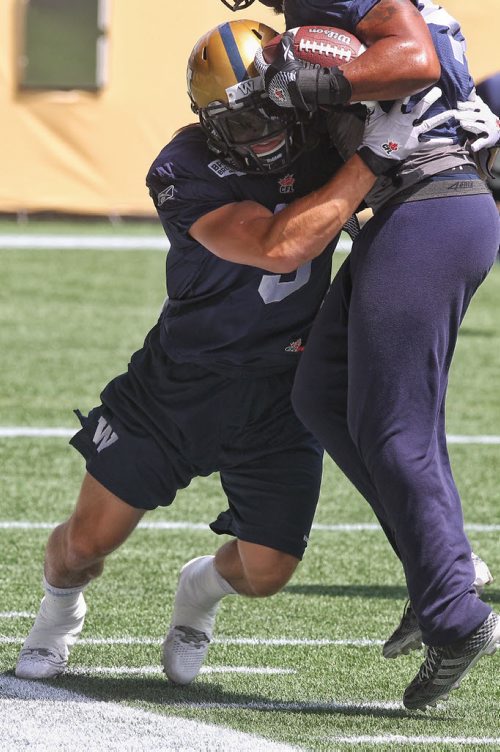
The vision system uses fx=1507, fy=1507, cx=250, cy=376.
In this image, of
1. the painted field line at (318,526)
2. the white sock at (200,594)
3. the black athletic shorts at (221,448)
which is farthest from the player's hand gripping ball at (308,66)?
the painted field line at (318,526)

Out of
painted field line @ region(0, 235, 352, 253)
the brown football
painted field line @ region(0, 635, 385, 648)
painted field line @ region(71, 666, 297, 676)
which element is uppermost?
the brown football

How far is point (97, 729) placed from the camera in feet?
11.4

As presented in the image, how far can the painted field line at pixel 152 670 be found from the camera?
4.06m

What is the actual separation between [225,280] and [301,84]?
679 millimetres

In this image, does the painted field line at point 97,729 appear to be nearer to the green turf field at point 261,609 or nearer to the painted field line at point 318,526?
the green turf field at point 261,609

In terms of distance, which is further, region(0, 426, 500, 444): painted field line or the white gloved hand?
region(0, 426, 500, 444): painted field line

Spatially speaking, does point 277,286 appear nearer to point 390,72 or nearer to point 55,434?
point 390,72

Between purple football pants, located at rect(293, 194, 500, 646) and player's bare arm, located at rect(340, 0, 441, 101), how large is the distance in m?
0.29

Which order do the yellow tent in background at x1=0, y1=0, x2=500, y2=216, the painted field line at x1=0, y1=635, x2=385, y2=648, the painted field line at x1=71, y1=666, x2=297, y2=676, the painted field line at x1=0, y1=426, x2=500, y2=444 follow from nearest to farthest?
the painted field line at x1=71, y1=666, x2=297, y2=676, the painted field line at x1=0, y1=635, x2=385, y2=648, the painted field line at x1=0, y1=426, x2=500, y2=444, the yellow tent in background at x1=0, y1=0, x2=500, y2=216

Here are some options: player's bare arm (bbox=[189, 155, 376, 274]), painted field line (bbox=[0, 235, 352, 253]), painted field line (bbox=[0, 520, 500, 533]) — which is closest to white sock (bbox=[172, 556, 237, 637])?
player's bare arm (bbox=[189, 155, 376, 274])

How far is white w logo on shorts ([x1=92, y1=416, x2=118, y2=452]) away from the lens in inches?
157

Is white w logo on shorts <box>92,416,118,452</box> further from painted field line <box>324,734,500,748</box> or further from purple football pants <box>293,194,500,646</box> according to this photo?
painted field line <box>324,734,500,748</box>

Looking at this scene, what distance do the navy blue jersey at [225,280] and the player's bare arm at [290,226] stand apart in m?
0.11

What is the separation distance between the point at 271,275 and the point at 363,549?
2061 mm
